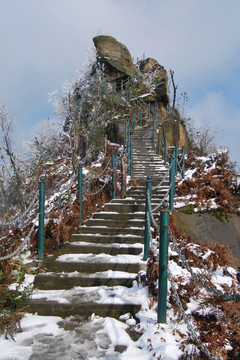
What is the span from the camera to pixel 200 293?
3.57 metres

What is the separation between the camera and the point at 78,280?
4250 millimetres

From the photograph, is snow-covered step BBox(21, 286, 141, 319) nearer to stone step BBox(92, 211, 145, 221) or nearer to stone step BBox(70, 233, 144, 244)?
stone step BBox(70, 233, 144, 244)

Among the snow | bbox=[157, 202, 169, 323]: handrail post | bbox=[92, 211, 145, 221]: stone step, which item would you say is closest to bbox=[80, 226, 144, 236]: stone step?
bbox=[92, 211, 145, 221]: stone step

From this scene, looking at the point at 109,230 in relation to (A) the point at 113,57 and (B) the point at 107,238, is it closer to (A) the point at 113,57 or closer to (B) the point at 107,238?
(B) the point at 107,238

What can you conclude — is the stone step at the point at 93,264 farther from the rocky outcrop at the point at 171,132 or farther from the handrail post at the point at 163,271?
the rocky outcrop at the point at 171,132

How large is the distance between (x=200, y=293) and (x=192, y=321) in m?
0.49

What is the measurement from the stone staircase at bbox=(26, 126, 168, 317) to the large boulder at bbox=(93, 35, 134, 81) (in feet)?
58.1

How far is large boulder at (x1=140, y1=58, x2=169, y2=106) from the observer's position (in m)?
22.0

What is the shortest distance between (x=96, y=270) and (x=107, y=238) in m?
1.10

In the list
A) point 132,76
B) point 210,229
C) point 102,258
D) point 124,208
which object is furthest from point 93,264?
point 132,76

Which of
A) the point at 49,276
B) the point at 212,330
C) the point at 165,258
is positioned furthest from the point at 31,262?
the point at 212,330

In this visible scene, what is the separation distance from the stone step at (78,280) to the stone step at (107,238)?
3.89ft

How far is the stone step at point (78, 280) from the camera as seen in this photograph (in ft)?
13.8

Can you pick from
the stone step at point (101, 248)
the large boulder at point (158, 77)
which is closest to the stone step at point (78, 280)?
the stone step at point (101, 248)
